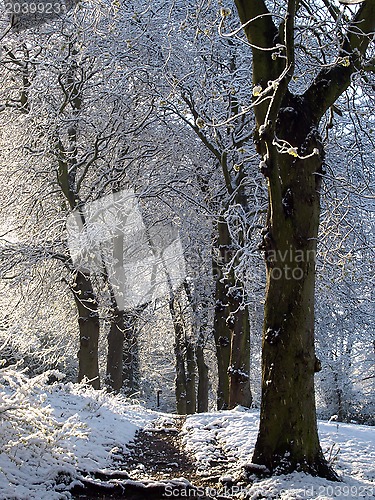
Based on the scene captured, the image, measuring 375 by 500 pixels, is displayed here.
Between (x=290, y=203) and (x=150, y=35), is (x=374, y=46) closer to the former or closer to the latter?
(x=290, y=203)

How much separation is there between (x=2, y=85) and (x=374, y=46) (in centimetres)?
924

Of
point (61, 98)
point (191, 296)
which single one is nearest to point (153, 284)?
point (191, 296)

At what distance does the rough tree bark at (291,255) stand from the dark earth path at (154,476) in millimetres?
763

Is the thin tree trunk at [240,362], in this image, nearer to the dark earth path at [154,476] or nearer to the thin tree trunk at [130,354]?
the dark earth path at [154,476]

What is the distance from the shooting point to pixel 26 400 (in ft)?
16.4

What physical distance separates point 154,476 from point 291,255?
2.83 metres

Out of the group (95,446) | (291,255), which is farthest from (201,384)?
(291,255)

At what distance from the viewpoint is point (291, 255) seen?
564 centimetres

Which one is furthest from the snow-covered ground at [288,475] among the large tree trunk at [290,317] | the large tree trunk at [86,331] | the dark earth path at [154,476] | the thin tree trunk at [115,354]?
the thin tree trunk at [115,354]

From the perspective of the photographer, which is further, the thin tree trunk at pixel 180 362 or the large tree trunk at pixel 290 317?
the thin tree trunk at pixel 180 362

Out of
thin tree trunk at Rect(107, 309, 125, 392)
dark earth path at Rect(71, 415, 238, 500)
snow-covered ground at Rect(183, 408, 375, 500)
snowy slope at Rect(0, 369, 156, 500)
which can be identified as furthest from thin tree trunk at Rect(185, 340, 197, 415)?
snowy slope at Rect(0, 369, 156, 500)

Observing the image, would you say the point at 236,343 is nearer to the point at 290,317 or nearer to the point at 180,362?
the point at 290,317

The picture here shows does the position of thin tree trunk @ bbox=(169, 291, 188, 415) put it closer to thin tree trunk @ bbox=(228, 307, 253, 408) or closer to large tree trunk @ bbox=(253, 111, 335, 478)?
thin tree trunk @ bbox=(228, 307, 253, 408)

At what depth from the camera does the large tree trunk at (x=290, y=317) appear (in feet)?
17.7
